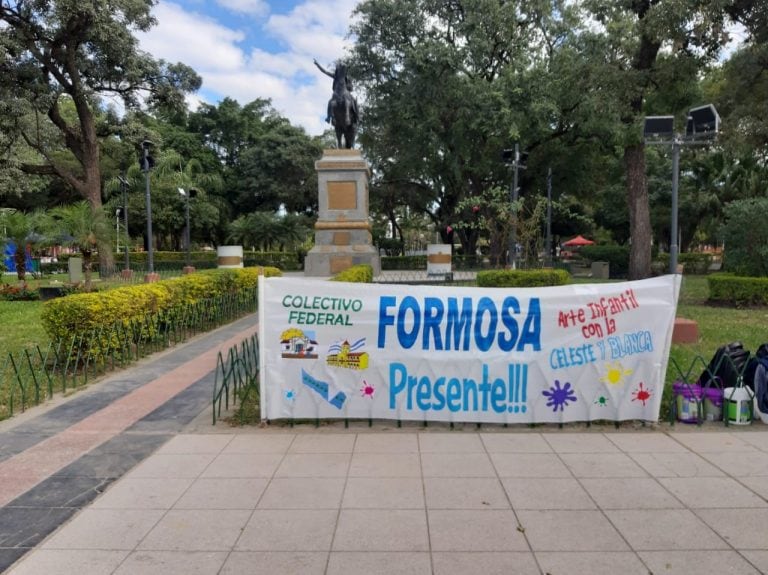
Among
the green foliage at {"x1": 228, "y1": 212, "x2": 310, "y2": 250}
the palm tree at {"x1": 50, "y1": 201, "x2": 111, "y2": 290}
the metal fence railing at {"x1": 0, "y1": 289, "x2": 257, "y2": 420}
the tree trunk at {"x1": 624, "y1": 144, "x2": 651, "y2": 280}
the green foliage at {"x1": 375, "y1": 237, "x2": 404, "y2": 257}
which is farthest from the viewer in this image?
the green foliage at {"x1": 375, "y1": 237, "x2": 404, "y2": 257}

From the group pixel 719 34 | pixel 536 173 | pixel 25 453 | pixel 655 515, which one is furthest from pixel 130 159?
pixel 655 515

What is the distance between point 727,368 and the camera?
248 inches

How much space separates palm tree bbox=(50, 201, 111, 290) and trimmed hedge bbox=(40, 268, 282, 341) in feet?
20.7

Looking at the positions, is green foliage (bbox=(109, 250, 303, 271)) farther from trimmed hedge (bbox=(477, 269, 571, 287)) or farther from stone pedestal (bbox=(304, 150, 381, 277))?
trimmed hedge (bbox=(477, 269, 571, 287))

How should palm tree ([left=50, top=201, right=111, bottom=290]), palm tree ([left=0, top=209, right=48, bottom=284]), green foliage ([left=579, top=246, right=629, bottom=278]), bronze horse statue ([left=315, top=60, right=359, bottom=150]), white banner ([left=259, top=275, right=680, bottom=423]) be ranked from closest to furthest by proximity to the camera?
1. white banner ([left=259, top=275, right=680, bottom=423])
2. palm tree ([left=50, top=201, right=111, bottom=290])
3. palm tree ([left=0, top=209, right=48, bottom=284])
4. bronze horse statue ([left=315, top=60, right=359, bottom=150])
5. green foliage ([left=579, top=246, right=629, bottom=278])

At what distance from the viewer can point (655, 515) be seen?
13.3 feet

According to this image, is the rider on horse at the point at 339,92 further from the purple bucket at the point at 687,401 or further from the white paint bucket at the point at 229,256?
the purple bucket at the point at 687,401

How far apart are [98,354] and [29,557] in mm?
5460

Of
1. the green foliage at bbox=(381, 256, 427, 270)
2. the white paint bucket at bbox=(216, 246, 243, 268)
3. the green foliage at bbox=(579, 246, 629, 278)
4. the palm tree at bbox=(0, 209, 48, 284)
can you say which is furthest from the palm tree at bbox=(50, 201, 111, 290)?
the green foliage at bbox=(579, 246, 629, 278)

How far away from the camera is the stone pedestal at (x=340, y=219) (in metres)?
21.1

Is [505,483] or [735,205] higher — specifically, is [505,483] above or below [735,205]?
below

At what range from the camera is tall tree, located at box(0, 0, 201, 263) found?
2588 cm

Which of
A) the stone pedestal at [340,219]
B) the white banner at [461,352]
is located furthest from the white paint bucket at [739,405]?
the stone pedestal at [340,219]

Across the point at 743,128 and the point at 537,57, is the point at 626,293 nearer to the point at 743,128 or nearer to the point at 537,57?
the point at 743,128
